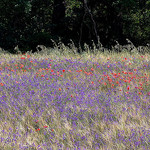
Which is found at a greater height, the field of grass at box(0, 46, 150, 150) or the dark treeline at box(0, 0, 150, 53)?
the dark treeline at box(0, 0, 150, 53)

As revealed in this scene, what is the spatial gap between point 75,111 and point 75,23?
1180 centimetres

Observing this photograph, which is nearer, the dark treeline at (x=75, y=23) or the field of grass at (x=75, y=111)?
the field of grass at (x=75, y=111)

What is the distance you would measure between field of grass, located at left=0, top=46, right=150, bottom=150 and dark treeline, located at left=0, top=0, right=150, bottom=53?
8.28 metres

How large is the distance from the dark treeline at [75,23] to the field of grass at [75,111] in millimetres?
8282

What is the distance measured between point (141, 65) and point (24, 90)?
333 centimetres

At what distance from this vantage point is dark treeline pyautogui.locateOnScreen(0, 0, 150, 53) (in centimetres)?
1482

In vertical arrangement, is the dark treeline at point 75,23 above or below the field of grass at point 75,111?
above

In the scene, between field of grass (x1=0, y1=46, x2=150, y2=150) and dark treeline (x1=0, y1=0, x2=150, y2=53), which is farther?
dark treeline (x1=0, y1=0, x2=150, y2=53)

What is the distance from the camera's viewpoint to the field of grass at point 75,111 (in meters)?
3.52

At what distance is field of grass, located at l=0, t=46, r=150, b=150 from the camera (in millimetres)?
3523

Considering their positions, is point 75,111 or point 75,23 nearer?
point 75,111

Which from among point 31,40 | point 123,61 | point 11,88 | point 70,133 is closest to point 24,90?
point 11,88

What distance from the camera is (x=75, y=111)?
4.41m

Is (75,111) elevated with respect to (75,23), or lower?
lower
